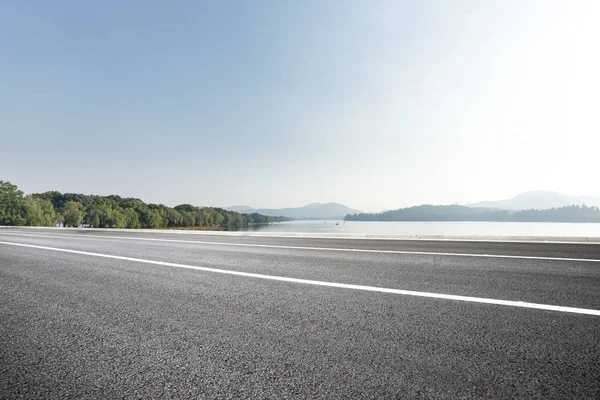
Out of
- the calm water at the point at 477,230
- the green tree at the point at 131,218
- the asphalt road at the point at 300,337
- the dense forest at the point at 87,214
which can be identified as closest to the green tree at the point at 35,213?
the dense forest at the point at 87,214

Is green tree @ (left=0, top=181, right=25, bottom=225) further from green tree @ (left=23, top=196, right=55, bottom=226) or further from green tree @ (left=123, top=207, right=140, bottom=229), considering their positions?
green tree @ (left=123, top=207, right=140, bottom=229)

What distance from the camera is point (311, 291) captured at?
14.8 feet

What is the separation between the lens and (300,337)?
2811 mm

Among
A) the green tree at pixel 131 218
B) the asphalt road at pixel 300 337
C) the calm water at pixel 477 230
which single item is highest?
the green tree at pixel 131 218

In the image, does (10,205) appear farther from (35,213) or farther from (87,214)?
(87,214)

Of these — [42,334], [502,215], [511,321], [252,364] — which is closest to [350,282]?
[511,321]

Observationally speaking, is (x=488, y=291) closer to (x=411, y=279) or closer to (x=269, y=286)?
(x=411, y=279)

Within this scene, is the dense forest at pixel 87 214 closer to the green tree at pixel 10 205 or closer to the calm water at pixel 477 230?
→ the green tree at pixel 10 205

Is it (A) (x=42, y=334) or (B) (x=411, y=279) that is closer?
(A) (x=42, y=334)

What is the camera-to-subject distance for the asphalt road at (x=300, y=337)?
2.03 meters

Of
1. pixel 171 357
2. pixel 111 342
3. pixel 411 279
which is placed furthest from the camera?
pixel 411 279

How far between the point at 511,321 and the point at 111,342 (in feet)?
12.4

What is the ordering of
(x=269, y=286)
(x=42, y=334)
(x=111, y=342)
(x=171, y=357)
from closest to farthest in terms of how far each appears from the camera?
(x=171, y=357) < (x=111, y=342) < (x=42, y=334) < (x=269, y=286)

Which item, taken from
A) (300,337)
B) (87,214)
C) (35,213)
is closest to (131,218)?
(87,214)
